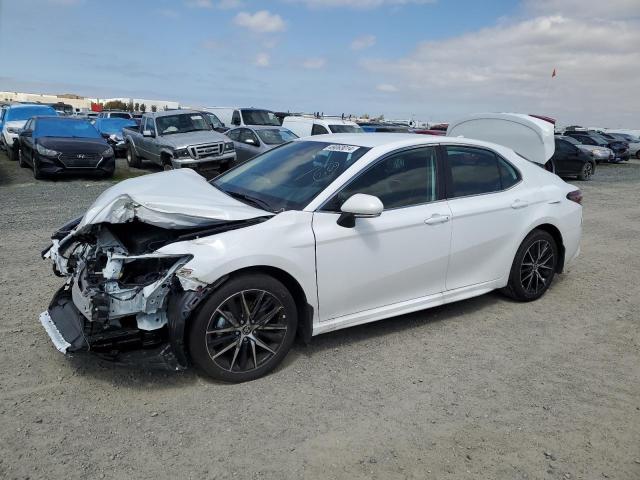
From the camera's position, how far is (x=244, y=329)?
343 centimetres

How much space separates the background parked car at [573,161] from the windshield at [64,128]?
1555cm

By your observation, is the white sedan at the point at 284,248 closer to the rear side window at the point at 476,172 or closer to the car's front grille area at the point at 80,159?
the rear side window at the point at 476,172

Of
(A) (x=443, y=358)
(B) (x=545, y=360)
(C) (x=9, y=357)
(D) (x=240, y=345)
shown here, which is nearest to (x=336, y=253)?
(D) (x=240, y=345)

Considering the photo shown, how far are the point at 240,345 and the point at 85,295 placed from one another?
1.04 metres

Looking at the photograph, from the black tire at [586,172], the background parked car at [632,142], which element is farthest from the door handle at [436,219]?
the background parked car at [632,142]

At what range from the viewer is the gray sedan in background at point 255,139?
1466cm

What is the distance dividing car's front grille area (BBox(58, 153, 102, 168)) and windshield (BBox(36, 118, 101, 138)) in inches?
42.2

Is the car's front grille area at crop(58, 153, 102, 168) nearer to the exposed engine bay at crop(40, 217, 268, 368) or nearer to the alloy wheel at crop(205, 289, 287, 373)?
the exposed engine bay at crop(40, 217, 268, 368)

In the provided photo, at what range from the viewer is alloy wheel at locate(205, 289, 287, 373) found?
3338 mm

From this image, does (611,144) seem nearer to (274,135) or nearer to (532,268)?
(274,135)

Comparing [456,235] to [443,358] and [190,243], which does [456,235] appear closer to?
[443,358]

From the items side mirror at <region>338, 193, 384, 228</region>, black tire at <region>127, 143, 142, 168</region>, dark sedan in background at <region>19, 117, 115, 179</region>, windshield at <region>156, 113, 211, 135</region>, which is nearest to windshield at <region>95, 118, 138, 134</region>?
black tire at <region>127, 143, 142, 168</region>

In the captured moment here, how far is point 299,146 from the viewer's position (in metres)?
4.63

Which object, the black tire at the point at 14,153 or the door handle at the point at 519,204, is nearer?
the door handle at the point at 519,204
